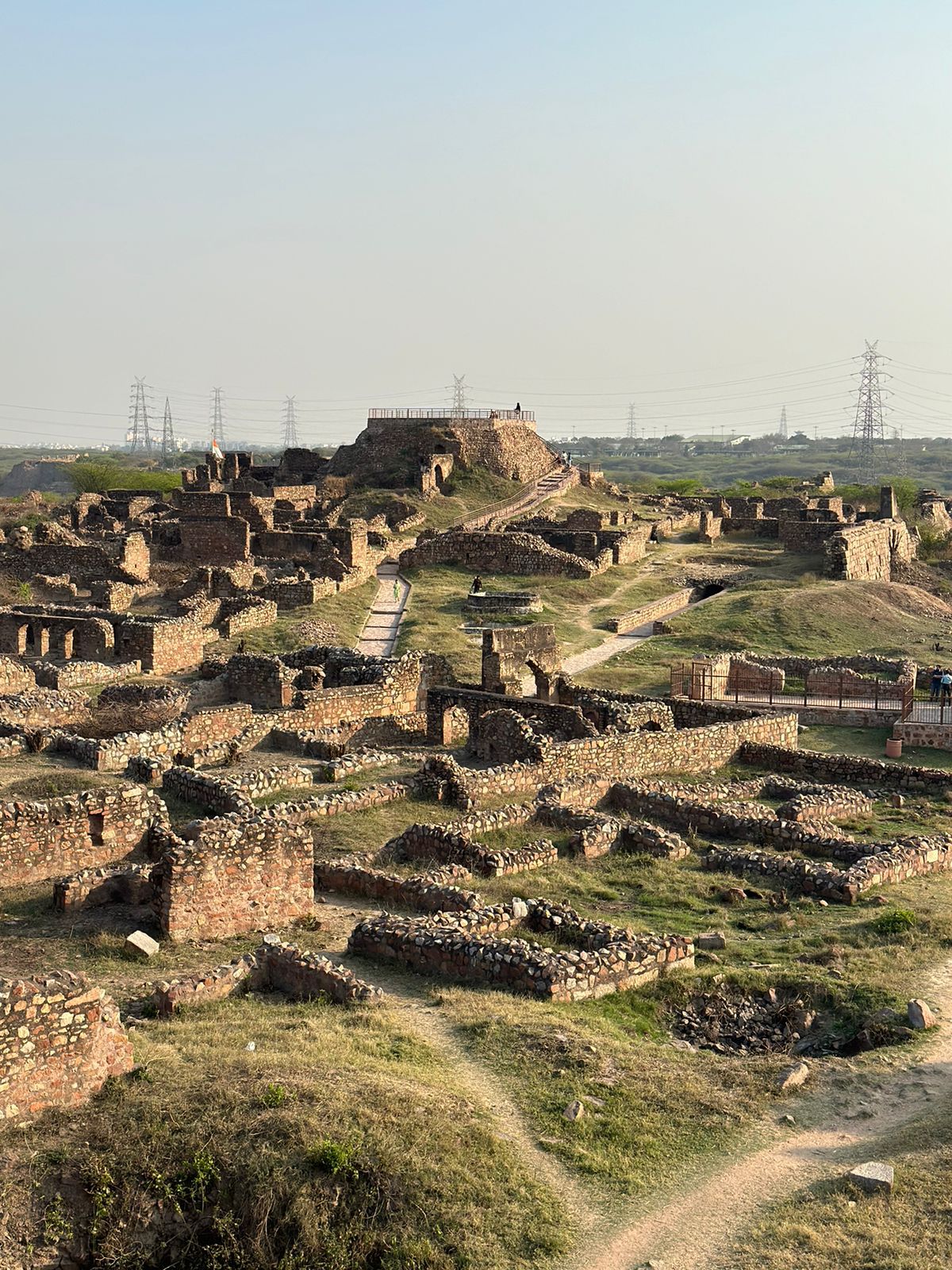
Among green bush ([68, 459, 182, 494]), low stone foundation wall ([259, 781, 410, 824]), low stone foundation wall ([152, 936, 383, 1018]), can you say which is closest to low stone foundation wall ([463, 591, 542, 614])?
low stone foundation wall ([259, 781, 410, 824])

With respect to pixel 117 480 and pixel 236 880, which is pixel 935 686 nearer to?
pixel 236 880

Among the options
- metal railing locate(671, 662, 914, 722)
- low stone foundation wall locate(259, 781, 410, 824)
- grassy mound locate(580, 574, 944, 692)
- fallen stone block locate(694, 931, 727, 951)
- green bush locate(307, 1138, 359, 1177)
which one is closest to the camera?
green bush locate(307, 1138, 359, 1177)

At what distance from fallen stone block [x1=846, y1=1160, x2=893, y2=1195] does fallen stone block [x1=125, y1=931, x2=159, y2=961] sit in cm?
661

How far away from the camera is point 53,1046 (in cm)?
988

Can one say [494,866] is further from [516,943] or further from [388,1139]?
[388,1139]

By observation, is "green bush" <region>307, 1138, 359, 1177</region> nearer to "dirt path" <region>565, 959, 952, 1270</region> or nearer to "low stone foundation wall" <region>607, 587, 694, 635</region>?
"dirt path" <region>565, 959, 952, 1270</region>

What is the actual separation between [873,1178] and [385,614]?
32.0m

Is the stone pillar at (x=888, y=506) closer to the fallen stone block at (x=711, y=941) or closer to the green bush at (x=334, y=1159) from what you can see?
the fallen stone block at (x=711, y=941)

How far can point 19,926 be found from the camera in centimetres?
1366

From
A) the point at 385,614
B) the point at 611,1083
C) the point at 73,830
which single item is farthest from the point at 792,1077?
the point at 385,614

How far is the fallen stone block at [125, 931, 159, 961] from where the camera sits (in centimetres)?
1291

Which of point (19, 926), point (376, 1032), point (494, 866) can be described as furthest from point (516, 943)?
point (19, 926)

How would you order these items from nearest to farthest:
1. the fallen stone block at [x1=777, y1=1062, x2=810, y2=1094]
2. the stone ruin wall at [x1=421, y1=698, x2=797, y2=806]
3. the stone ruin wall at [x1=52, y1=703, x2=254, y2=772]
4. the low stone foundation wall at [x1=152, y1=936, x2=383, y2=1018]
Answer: the fallen stone block at [x1=777, y1=1062, x2=810, y2=1094], the low stone foundation wall at [x1=152, y1=936, x2=383, y2=1018], the stone ruin wall at [x1=421, y1=698, x2=797, y2=806], the stone ruin wall at [x1=52, y1=703, x2=254, y2=772]

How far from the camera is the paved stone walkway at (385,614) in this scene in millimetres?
36000
